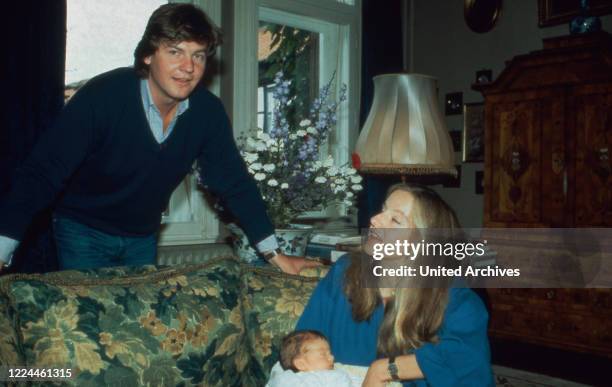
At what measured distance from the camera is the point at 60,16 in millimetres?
2648

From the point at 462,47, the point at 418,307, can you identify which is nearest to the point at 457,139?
the point at 462,47

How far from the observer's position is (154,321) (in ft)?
5.11

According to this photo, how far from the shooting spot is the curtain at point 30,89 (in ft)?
8.25

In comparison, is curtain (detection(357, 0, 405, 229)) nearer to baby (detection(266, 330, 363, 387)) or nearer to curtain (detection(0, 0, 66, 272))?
curtain (detection(0, 0, 66, 272))

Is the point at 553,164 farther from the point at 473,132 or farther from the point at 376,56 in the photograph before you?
the point at 376,56

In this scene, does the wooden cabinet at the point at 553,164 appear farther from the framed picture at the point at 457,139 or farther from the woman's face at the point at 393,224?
the woman's face at the point at 393,224

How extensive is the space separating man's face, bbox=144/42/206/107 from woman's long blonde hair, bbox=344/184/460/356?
0.79m

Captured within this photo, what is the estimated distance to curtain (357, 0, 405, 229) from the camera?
4.05m

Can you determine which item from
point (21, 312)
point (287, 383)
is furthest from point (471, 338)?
point (21, 312)

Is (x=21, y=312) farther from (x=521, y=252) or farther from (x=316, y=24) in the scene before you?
(x=316, y=24)

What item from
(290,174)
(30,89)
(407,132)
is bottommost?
(290,174)

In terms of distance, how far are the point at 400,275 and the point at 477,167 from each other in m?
3.17

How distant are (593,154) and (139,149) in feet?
8.54

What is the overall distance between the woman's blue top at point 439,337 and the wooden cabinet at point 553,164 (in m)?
2.24
